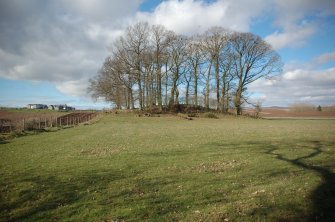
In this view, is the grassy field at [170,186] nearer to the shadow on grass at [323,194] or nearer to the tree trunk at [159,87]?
the shadow on grass at [323,194]

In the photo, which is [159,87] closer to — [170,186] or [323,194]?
[170,186]

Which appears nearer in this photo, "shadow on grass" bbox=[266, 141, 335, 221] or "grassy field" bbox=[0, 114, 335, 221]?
"shadow on grass" bbox=[266, 141, 335, 221]

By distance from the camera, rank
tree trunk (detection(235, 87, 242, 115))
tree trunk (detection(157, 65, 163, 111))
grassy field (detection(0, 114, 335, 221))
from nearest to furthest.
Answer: grassy field (detection(0, 114, 335, 221)), tree trunk (detection(157, 65, 163, 111)), tree trunk (detection(235, 87, 242, 115))

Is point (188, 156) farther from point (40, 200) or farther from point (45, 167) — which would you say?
point (40, 200)

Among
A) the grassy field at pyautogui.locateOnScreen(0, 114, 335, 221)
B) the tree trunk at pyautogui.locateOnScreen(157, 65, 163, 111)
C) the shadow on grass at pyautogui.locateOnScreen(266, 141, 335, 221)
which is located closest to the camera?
the shadow on grass at pyautogui.locateOnScreen(266, 141, 335, 221)

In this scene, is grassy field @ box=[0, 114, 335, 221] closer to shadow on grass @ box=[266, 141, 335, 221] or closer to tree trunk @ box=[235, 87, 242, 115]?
shadow on grass @ box=[266, 141, 335, 221]

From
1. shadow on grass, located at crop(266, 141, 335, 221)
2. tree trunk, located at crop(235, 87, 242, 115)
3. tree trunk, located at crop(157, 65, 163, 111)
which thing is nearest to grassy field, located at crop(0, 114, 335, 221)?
shadow on grass, located at crop(266, 141, 335, 221)

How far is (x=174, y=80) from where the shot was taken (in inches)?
2468

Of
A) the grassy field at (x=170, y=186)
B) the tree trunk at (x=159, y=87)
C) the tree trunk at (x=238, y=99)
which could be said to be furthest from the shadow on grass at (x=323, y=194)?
the tree trunk at (x=238, y=99)

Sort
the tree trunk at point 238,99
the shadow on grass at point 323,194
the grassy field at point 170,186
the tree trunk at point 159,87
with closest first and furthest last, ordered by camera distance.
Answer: the shadow on grass at point 323,194, the grassy field at point 170,186, the tree trunk at point 159,87, the tree trunk at point 238,99

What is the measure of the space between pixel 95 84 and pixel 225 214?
248ft

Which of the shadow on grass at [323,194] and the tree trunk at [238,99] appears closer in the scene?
the shadow on grass at [323,194]

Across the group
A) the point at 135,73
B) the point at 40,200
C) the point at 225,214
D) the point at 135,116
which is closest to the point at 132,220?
the point at 225,214

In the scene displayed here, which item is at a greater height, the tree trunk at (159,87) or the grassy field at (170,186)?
the tree trunk at (159,87)
